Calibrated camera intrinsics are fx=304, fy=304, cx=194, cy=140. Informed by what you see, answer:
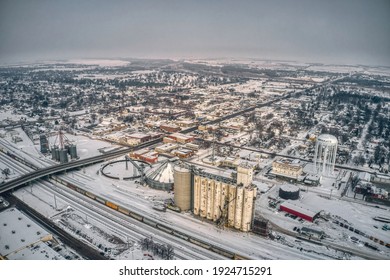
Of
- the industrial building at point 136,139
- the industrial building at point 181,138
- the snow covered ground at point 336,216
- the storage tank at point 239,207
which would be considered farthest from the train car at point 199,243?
the industrial building at point 136,139

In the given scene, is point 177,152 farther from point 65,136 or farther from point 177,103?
point 177,103

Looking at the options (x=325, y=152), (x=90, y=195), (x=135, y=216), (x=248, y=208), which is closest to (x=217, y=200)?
(x=248, y=208)

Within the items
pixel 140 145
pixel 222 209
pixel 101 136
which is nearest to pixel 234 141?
pixel 140 145

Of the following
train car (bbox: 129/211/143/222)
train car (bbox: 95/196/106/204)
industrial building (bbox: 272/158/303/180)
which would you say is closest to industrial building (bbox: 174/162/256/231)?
train car (bbox: 129/211/143/222)

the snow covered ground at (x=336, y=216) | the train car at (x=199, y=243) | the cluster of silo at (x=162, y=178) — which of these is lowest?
the snow covered ground at (x=336, y=216)

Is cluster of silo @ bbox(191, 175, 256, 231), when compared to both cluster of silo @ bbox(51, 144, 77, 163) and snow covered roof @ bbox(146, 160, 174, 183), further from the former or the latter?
cluster of silo @ bbox(51, 144, 77, 163)

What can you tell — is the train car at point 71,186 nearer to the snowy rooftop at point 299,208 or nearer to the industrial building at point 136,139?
the industrial building at point 136,139
